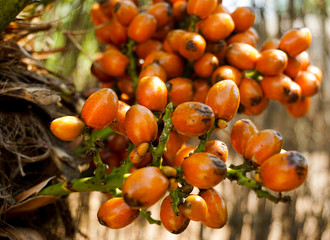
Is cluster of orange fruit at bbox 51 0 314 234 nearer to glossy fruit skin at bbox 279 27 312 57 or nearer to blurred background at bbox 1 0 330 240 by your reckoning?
glossy fruit skin at bbox 279 27 312 57

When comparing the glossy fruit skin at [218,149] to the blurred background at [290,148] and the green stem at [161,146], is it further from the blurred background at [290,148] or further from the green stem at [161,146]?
the blurred background at [290,148]

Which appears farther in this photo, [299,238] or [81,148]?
[299,238]

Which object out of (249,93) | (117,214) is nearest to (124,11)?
(249,93)

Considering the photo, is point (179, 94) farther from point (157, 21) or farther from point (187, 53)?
point (157, 21)

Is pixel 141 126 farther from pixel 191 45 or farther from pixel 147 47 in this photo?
pixel 147 47

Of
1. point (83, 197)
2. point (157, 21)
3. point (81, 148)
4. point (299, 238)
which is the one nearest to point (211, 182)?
point (81, 148)

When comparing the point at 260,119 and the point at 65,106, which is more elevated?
the point at 65,106

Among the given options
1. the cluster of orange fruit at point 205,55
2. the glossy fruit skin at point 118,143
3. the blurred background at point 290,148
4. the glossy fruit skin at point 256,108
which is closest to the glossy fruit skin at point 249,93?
the cluster of orange fruit at point 205,55
